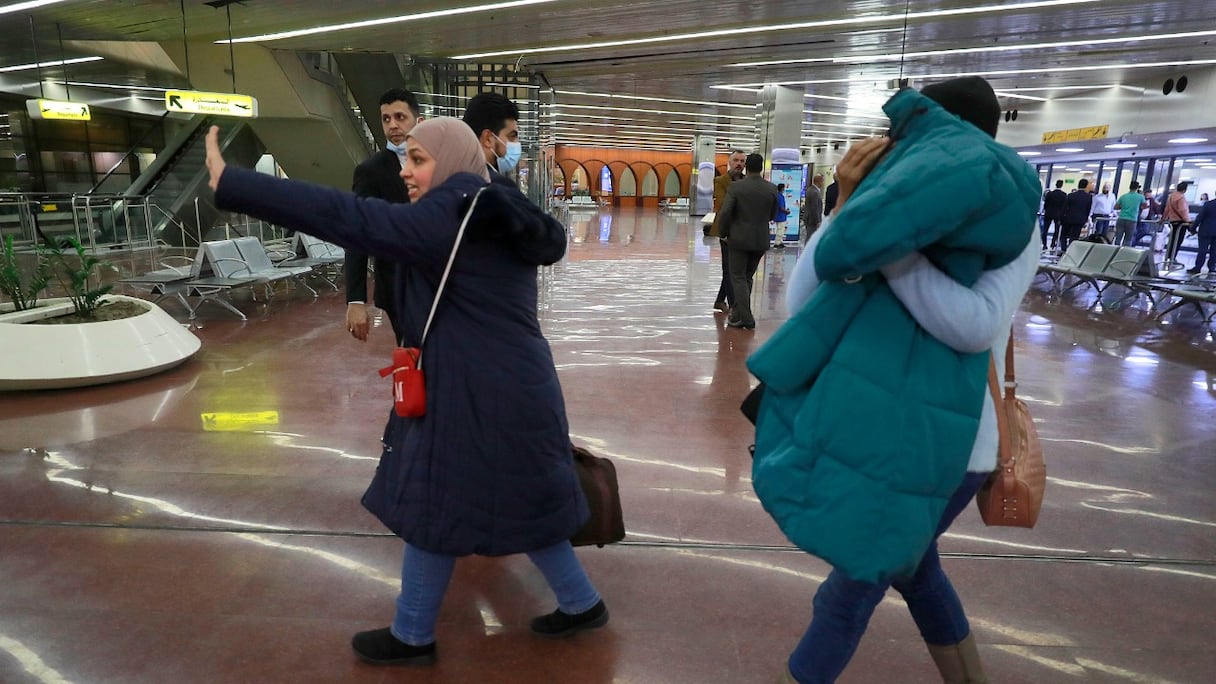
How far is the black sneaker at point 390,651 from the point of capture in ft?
6.75

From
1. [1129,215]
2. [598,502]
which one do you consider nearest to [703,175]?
[1129,215]

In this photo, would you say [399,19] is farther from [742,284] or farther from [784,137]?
[784,137]

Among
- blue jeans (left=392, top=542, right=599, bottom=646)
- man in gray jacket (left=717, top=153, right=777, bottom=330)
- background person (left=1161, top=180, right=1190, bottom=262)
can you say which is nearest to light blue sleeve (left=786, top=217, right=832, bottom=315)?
blue jeans (left=392, top=542, right=599, bottom=646)

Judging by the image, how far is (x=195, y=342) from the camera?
5.58 m

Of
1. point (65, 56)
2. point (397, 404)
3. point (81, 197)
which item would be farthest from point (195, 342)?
point (65, 56)

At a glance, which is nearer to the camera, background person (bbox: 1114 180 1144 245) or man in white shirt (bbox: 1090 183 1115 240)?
background person (bbox: 1114 180 1144 245)

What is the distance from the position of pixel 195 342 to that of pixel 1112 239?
1820 cm

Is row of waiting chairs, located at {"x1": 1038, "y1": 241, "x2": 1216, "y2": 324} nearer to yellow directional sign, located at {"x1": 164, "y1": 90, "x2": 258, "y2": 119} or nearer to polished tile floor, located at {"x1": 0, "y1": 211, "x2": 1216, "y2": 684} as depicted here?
polished tile floor, located at {"x1": 0, "y1": 211, "x2": 1216, "y2": 684}

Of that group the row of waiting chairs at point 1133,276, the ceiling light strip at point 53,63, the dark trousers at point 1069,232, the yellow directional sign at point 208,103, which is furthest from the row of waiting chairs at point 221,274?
the dark trousers at point 1069,232

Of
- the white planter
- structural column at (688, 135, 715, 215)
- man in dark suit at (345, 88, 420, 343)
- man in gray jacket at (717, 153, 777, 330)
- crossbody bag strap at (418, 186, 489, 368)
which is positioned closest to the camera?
crossbody bag strap at (418, 186, 489, 368)

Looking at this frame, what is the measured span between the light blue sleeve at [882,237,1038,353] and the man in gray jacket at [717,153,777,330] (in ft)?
18.4

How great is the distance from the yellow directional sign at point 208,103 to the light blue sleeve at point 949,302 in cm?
1217

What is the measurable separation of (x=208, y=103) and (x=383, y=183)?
1026 centimetres

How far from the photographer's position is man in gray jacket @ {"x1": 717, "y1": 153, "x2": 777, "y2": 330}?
266 inches
